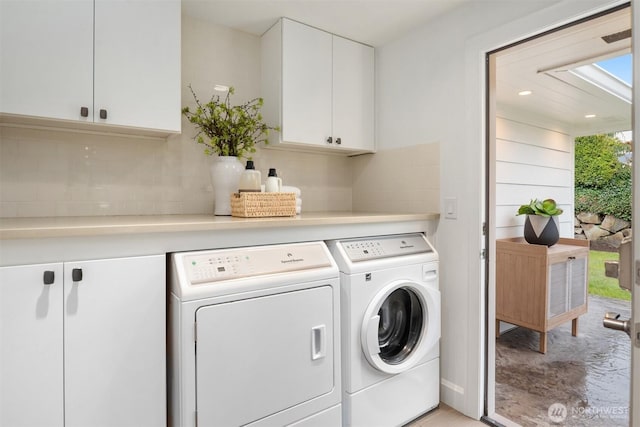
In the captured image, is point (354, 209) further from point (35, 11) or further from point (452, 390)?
point (35, 11)

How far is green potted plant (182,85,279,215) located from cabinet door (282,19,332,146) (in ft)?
0.53

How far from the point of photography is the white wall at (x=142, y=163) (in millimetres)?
1677

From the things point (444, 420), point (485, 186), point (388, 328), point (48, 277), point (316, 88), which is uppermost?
point (316, 88)

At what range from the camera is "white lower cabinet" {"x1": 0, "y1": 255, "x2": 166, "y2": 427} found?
3.54ft

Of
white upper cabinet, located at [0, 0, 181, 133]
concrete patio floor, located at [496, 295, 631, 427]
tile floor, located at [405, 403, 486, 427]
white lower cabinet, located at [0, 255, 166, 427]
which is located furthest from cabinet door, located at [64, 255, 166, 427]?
concrete patio floor, located at [496, 295, 631, 427]

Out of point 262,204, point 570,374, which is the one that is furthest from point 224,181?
point 570,374

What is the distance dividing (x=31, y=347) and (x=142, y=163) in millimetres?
1136

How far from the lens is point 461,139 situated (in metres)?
1.95

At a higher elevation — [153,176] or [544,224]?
[153,176]

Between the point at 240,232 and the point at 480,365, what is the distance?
1503 millimetres

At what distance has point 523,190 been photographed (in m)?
3.30

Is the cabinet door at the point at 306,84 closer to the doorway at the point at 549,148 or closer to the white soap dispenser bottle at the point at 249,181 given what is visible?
the white soap dispenser bottle at the point at 249,181

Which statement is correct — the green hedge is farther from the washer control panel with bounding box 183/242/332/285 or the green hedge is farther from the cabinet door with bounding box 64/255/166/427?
the cabinet door with bounding box 64/255/166/427

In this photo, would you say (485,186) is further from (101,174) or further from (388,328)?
(101,174)
